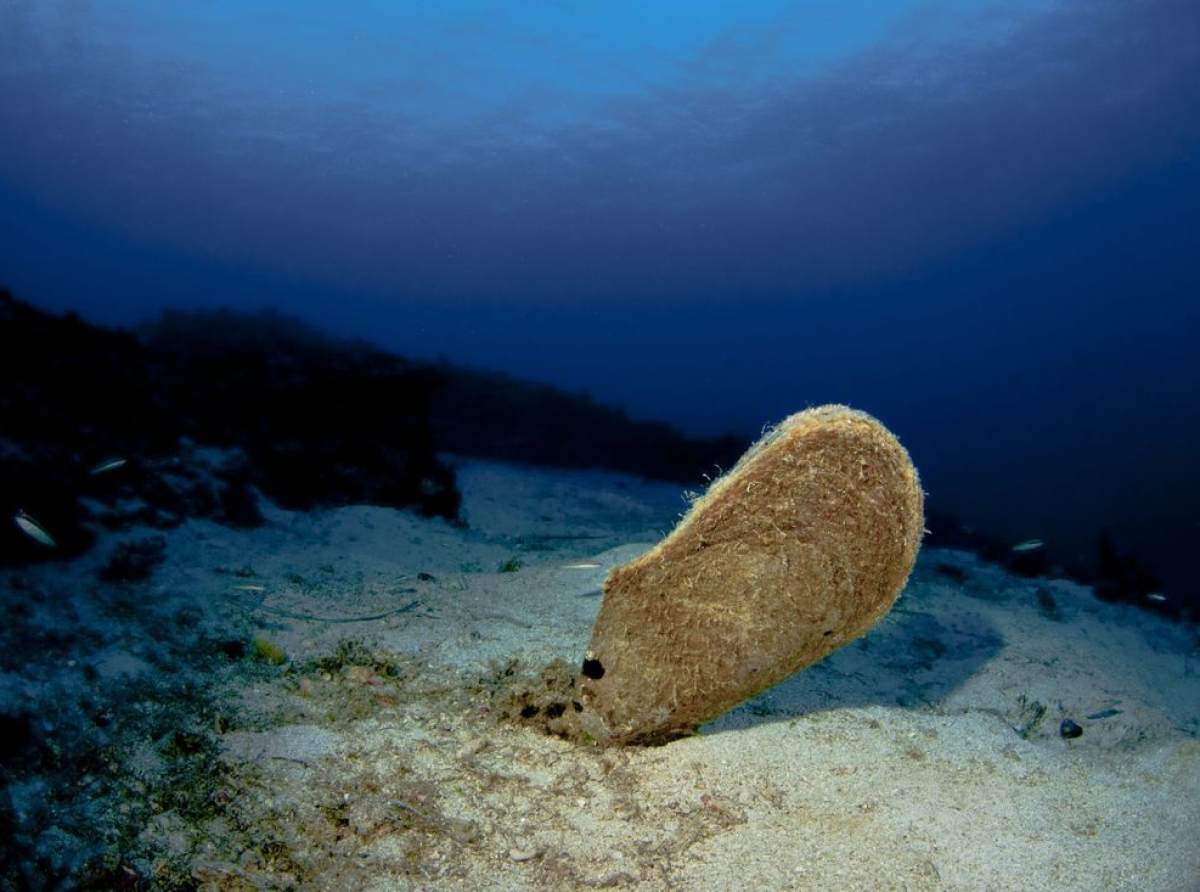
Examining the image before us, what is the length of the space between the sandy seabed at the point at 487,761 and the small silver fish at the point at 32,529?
28 centimetres

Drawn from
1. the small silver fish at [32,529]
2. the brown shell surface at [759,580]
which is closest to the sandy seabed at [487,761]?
the small silver fish at [32,529]

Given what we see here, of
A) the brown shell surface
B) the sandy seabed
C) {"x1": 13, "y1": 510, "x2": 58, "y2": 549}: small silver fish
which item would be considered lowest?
the sandy seabed

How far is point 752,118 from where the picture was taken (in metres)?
41.0

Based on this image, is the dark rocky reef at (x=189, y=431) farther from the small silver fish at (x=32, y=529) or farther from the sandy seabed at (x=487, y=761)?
the sandy seabed at (x=487, y=761)

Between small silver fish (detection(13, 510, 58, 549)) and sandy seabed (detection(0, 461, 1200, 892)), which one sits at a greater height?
small silver fish (detection(13, 510, 58, 549))

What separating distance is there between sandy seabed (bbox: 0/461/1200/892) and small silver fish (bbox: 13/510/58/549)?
277 millimetres

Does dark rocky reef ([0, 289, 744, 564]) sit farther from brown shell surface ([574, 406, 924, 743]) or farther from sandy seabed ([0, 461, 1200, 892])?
brown shell surface ([574, 406, 924, 743])

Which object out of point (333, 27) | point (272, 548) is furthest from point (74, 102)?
point (272, 548)

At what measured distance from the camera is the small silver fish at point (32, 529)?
4.34 meters

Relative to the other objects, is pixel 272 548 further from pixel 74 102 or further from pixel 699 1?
pixel 74 102

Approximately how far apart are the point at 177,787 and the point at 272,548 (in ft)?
13.6

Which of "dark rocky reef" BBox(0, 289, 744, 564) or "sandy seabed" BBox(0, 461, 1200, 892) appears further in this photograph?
"dark rocky reef" BBox(0, 289, 744, 564)

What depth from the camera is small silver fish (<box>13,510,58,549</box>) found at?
434 centimetres

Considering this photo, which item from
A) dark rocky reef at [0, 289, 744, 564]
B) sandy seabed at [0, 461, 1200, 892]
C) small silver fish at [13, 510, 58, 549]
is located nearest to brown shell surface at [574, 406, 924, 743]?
sandy seabed at [0, 461, 1200, 892]
